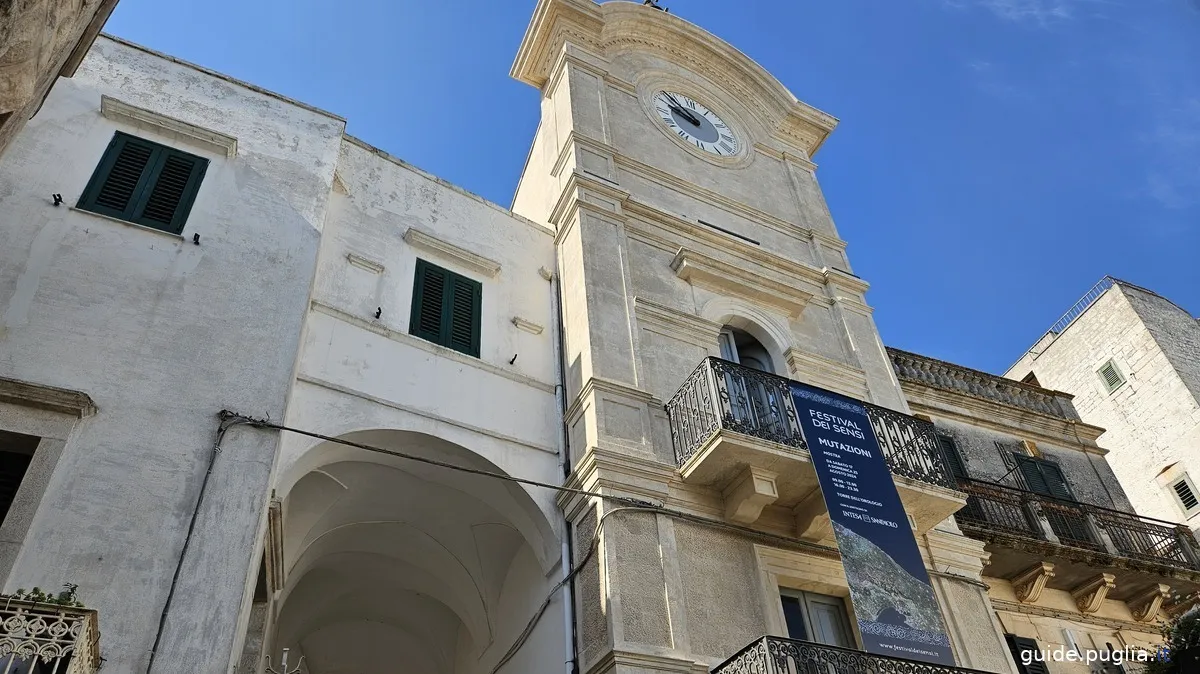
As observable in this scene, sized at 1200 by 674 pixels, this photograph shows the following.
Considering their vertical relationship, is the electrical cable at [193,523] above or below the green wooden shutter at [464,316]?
below

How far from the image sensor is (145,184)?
31.8ft

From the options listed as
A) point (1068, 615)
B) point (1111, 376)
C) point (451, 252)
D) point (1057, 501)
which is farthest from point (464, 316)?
point (1111, 376)

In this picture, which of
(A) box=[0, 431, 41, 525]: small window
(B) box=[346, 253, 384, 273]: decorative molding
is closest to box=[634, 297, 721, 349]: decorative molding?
(B) box=[346, 253, 384, 273]: decorative molding

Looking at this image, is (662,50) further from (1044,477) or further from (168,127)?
(1044,477)

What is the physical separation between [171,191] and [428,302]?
10.3 feet

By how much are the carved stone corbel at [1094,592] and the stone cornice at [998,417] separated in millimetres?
3425

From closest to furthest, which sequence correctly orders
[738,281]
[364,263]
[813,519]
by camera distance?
[813,519]
[364,263]
[738,281]

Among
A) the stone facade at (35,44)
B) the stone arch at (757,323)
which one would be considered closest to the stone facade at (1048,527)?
the stone arch at (757,323)

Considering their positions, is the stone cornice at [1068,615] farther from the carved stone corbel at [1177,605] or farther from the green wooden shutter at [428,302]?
the green wooden shutter at [428,302]

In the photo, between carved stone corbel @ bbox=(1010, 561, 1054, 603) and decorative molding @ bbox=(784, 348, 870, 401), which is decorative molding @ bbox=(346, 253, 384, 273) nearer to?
decorative molding @ bbox=(784, 348, 870, 401)

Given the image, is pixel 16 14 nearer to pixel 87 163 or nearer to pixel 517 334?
pixel 87 163

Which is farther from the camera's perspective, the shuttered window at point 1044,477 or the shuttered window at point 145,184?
the shuttered window at point 1044,477

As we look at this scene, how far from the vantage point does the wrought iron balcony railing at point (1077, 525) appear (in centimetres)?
1338

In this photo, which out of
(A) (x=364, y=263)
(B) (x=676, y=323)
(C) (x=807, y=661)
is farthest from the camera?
(B) (x=676, y=323)
